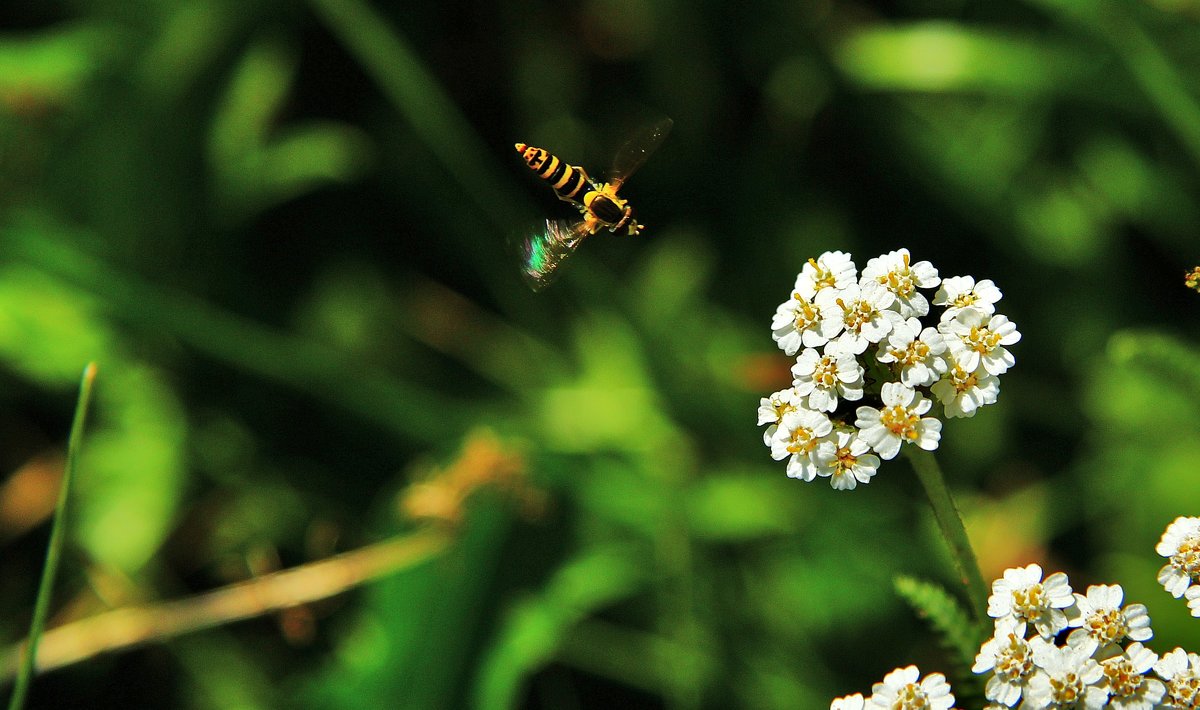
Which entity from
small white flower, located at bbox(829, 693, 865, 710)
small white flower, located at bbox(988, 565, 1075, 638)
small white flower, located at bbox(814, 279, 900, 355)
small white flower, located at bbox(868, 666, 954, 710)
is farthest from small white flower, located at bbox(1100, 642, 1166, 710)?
small white flower, located at bbox(814, 279, 900, 355)

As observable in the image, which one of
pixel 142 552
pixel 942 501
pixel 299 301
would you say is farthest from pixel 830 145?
pixel 142 552

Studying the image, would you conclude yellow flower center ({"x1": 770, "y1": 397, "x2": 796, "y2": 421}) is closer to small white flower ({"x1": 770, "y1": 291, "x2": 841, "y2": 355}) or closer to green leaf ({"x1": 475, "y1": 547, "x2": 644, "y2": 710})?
small white flower ({"x1": 770, "y1": 291, "x2": 841, "y2": 355})

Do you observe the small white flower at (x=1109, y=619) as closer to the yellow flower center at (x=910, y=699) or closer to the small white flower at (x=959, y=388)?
the yellow flower center at (x=910, y=699)

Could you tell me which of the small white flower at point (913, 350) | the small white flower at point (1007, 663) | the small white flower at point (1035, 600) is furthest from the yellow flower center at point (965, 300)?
the small white flower at point (1007, 663)

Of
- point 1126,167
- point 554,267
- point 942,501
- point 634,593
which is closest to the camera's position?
point 942,501

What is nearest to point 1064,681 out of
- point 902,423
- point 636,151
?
point 902,423

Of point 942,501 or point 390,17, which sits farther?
point 390,17

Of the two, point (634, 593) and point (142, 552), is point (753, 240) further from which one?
point (142, 552)

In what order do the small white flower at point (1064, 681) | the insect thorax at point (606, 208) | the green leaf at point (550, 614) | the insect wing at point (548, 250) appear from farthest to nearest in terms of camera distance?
1. the green leaf at point (550, 614)
2. the insect thorax at point (606, 208)
3. the insect wing at point (548, 250)
4. the small white flower at point (1064, 681)
